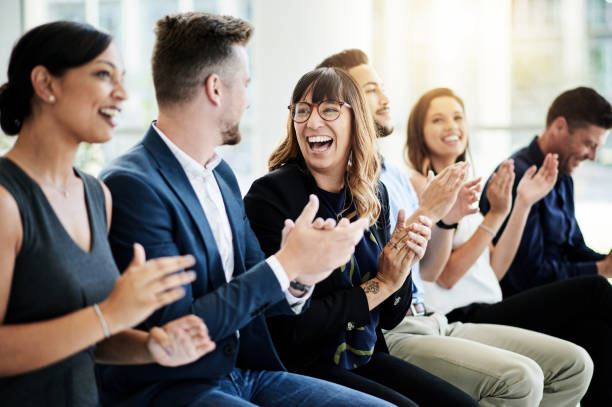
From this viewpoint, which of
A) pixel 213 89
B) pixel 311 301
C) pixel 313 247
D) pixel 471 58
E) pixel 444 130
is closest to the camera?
pixel 313 247

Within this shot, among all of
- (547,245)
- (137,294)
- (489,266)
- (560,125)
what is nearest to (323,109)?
(137,294)

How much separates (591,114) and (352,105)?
65.7 inches

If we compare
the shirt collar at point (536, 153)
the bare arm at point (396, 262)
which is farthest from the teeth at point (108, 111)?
the shirt collar at point (536, 153)

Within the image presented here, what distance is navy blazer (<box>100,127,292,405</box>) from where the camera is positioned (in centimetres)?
131

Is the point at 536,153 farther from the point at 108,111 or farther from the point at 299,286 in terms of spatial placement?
the point at 108,111

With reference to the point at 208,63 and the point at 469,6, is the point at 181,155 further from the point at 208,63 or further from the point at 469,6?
the point at 469,6

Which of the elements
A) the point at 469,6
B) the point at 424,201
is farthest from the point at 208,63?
the point at 469,6

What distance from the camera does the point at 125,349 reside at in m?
1.26

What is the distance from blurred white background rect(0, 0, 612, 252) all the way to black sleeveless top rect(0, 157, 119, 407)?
3.82m

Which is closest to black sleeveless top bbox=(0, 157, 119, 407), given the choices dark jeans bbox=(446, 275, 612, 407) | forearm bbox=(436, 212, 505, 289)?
forearm bbox=(436, 212, 505, 289)

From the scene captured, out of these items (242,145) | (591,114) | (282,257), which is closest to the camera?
(282,257)

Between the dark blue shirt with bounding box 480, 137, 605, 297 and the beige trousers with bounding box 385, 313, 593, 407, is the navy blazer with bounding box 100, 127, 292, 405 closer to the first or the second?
the beige trousers with bounding box 385, 313, 593, 407

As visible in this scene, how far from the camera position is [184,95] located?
146 centimetres

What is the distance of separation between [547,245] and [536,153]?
0.43 metres
